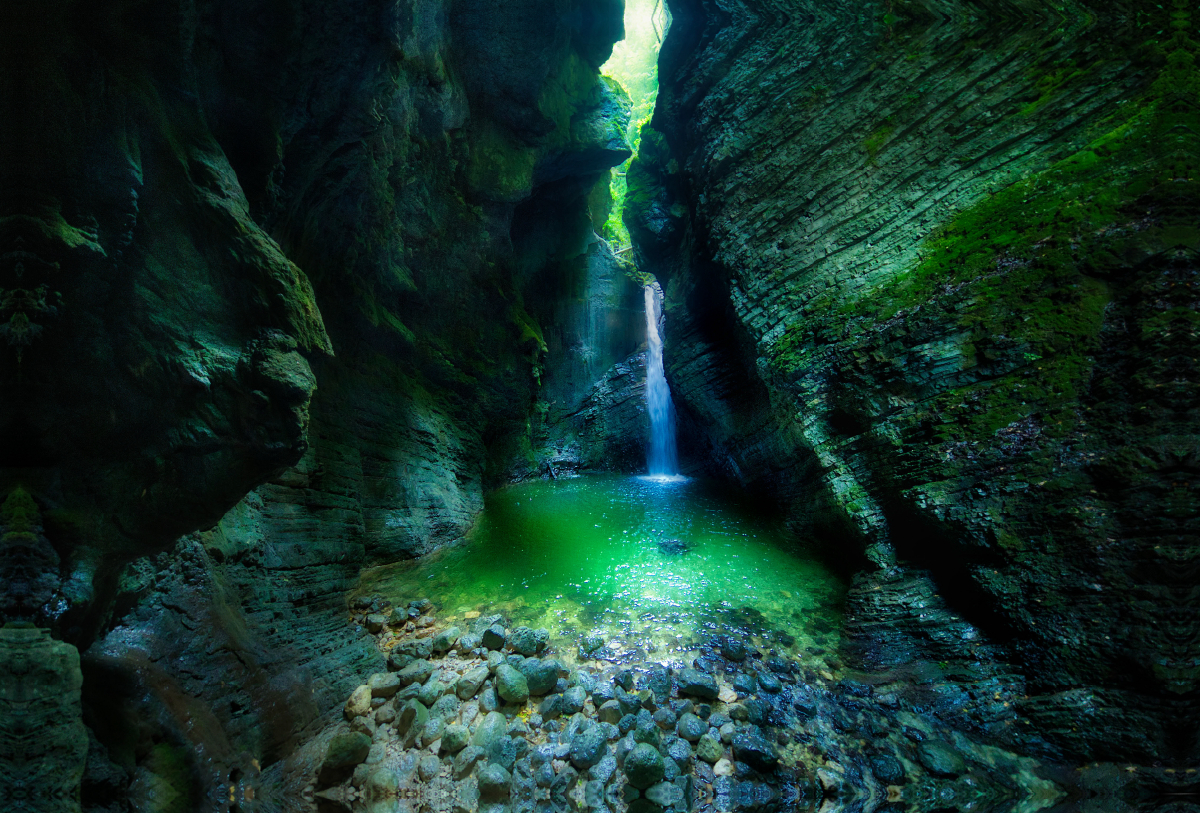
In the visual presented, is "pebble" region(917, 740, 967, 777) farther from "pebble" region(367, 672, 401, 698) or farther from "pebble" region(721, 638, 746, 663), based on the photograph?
"pebble" region(367, 672, 401, 698)

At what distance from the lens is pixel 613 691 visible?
353cm

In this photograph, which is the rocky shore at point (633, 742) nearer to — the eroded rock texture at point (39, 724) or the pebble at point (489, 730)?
the pebble at point (489, 730)

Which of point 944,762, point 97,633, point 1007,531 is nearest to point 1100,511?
point 1007,531

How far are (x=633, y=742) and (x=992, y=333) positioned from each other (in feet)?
15.6

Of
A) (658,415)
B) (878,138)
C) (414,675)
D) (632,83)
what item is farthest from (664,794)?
(632,83)

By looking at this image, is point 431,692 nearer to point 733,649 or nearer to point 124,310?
point 733,649

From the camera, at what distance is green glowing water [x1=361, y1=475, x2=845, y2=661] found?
443 centimetres

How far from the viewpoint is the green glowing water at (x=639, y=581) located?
174 inches

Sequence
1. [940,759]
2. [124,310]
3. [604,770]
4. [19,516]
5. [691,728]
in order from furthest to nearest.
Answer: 1. [691,728]
2. [940,759]
3. [604,770]
4. [124,310]
5. [19,516]

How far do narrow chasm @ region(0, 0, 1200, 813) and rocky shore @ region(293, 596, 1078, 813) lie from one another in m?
0.03

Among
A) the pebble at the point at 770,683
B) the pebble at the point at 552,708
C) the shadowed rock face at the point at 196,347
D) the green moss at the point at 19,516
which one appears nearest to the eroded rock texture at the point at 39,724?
the shadowed rock face at the point at 196,347

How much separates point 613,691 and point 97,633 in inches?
119

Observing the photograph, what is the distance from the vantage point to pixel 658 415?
45.5ft

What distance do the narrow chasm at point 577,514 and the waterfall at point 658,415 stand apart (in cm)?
530
